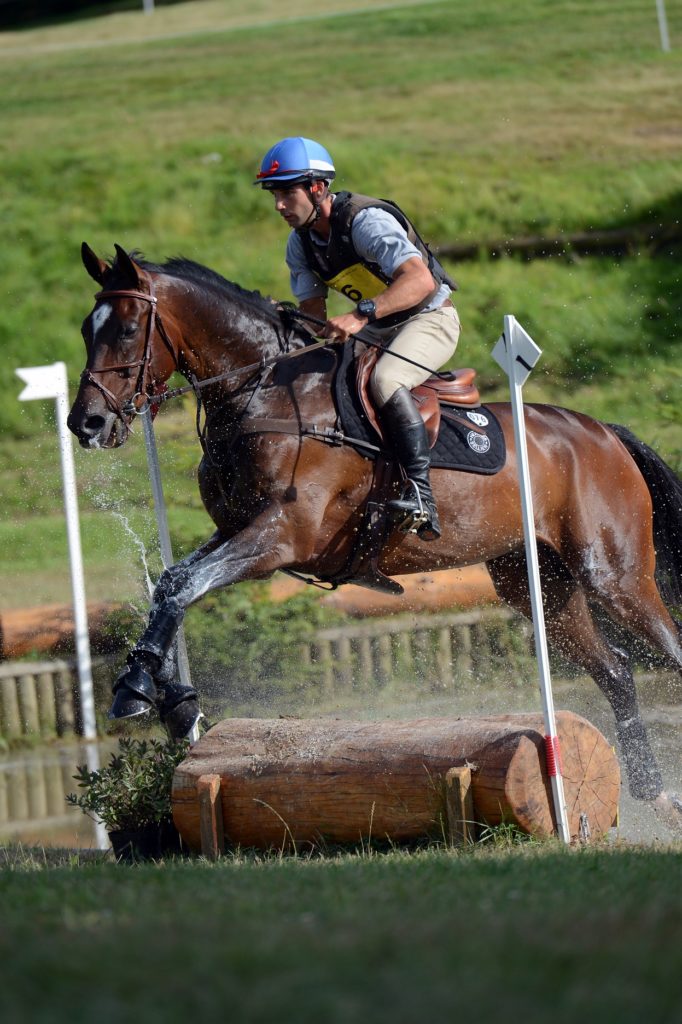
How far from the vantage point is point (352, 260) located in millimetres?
5535

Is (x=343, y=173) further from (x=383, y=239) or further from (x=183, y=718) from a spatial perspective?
(x=183, y=718)

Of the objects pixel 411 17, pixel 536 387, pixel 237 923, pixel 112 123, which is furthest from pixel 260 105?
pixel 237 923

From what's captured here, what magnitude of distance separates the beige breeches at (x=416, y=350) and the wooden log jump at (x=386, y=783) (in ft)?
4.63

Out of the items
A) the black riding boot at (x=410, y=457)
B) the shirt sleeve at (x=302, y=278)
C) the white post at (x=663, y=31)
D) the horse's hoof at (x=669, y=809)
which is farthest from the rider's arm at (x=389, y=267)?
the white post at (x=663, y=31)

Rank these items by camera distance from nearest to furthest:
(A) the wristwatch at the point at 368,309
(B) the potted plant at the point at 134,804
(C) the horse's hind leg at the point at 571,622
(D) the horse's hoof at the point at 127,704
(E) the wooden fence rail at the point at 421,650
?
(D) the horse's hoof at the point at 127,704, (A) the wristwatch at the point at 368,309, (B) the potted plant at the point at 134,804, (C) the horse's hind leg at the point at 571,622, (E) the wooden fence rail at the point at 421,650

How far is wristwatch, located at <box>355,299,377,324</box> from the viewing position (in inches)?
205

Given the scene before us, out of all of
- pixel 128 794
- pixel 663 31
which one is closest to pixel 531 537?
pixel 128 794

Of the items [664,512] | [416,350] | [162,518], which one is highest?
[416,350]

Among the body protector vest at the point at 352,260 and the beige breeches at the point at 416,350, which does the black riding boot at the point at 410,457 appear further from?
the body protector vest at the point at 352,260

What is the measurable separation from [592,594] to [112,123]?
18.9 metres

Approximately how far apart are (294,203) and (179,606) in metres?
1.75

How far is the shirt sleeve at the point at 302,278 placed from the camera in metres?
5.77

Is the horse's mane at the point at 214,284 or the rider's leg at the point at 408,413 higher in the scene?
the horse's mane at the point at 214,284

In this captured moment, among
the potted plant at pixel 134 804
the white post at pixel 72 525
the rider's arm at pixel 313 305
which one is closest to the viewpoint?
the potted plant at pixel 134 804
